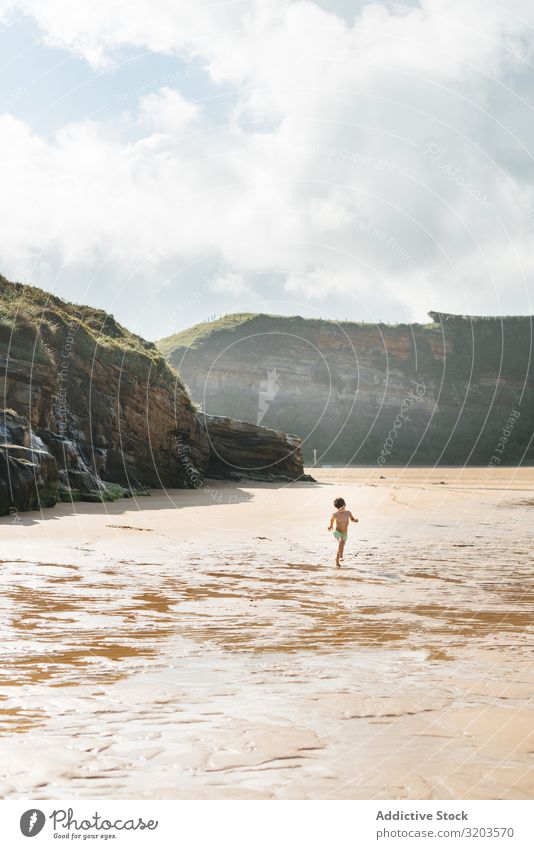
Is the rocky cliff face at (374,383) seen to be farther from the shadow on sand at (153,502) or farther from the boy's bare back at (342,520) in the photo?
the boy's bare back at (342,520)

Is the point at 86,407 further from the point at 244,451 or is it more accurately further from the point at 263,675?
the point at 263,675

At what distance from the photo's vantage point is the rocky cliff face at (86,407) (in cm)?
2031

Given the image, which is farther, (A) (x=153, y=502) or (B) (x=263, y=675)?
(A) (x=153, y=502)

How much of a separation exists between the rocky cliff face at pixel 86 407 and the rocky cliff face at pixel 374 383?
230ft

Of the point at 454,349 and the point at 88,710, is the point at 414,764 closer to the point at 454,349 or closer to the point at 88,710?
the point at 88,710

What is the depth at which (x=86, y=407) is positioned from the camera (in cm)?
2689

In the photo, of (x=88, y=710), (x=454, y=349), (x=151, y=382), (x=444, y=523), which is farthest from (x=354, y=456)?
(x=88, y=710)

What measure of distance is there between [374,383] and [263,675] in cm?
10785

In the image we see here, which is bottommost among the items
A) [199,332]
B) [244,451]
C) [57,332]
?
[244,451]

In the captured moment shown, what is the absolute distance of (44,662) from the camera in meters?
4.84

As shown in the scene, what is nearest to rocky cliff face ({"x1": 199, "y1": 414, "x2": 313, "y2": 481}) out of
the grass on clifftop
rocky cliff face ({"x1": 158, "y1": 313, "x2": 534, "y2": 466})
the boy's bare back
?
the grass on clifftop

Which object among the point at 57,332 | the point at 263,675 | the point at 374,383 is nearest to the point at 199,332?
the point at 374,383

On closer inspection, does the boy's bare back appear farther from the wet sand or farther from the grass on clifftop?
the grass on clifftop

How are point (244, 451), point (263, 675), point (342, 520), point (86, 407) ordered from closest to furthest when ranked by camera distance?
point (263, 675) < point (342, 520) < point (86, 407) < point (244, 451)
